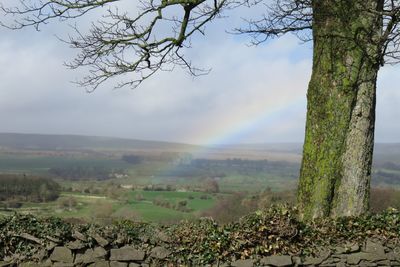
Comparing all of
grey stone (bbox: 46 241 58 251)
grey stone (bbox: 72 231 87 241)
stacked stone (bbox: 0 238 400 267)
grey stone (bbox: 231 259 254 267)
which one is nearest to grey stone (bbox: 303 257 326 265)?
stacked stone (bbox: 0 238 400 267)

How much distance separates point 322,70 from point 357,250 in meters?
3.33

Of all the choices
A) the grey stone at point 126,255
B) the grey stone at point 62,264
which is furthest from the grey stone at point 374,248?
the grey stone at point 62,264

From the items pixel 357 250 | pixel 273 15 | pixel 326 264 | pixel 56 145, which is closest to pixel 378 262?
pixel 357 250

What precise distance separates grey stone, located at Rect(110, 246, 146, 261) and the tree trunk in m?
3.31

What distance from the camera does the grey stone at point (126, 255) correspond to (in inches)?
259

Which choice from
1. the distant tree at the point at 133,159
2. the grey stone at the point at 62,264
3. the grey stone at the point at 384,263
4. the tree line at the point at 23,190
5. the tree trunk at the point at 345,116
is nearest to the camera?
the grey stone at the point at 62,264

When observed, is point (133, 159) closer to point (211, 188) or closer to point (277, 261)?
point (211, 188)

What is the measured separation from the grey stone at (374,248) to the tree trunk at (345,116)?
1352 millimetres

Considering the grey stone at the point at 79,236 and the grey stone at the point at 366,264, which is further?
the grey stone at the point at 366,264

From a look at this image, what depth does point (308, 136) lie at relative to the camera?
341 inches

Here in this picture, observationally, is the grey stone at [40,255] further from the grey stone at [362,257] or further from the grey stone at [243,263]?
the grey stone at [362,257]

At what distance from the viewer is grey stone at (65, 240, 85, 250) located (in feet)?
21.4

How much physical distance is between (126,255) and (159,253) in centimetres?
46

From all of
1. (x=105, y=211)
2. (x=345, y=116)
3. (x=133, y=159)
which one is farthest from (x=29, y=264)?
(x=133, y=159)
